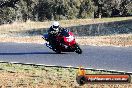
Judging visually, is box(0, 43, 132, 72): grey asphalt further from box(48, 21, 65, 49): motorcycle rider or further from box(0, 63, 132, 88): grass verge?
box(0, 63, 132, 88): grass verge

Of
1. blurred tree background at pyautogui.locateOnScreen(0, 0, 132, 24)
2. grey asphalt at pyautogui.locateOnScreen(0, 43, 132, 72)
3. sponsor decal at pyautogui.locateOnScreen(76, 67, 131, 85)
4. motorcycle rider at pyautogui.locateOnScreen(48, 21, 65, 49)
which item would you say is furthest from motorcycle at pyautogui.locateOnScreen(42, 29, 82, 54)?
blurred tree background at pyautogui.locateOnScreen(0, 0, 132, 24)

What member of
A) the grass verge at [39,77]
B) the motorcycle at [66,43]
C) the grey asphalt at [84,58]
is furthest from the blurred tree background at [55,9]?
the grass verge at [39,77]

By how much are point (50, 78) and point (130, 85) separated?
328 cm

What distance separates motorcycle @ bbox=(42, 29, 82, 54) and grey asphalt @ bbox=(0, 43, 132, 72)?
12.7 inches

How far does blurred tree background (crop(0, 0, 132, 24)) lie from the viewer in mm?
75625

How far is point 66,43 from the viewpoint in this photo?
2216 centimetres

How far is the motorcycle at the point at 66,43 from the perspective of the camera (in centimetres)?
2198

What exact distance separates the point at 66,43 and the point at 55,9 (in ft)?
180

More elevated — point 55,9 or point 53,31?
point 53,31

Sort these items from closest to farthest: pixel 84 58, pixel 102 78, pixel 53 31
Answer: pixel 102 78 < pixel 84 58 < pixel 53 31

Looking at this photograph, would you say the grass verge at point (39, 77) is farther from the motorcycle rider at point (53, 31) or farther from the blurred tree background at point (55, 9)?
the blurred tree background at point (55, 9)

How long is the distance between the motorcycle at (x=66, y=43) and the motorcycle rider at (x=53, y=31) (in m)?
0.21

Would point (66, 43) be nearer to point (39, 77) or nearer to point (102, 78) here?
point (39, 77)

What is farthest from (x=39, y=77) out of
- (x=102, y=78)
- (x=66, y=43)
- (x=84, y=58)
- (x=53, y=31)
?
(x=53, y=31)
